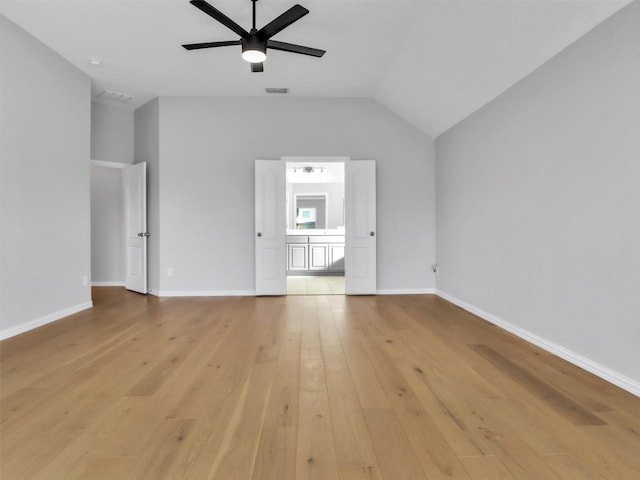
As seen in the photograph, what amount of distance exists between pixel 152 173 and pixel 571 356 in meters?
5.49

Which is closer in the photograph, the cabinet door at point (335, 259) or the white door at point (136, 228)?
the white door at point (136, 228)

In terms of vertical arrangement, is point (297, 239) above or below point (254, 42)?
below

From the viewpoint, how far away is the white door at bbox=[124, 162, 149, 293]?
4.77 m

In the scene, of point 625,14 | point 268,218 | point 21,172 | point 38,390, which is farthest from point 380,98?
point 38,390

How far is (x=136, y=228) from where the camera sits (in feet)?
16.2

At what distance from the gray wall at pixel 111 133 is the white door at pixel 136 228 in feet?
0.93

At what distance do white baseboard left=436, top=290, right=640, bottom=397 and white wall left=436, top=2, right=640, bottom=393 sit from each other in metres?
0.01

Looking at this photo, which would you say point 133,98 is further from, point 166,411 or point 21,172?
point 166,411

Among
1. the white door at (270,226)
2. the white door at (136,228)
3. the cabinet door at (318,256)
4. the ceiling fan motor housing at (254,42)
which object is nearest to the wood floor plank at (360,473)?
the ceiling fan motor housing at (254,42)

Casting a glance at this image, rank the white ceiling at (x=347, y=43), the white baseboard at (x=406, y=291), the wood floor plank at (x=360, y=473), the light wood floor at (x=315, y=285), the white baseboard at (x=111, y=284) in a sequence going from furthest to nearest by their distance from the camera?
the white baseboard at (x=111, y=284)
the light wood floor at (x=315, y=285)
the white baseboard at (x=406, y=291)
the white ceiling at (x=347, y=43)
the wood floor plank at (x=360, y=473)

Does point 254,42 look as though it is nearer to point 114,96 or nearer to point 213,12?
point 213,12

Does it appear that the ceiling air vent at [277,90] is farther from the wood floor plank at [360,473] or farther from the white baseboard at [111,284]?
the wood floor plank at [360,473]

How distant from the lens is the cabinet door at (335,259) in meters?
6.87

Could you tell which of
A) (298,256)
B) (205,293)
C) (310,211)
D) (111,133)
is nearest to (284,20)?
(205,293)
